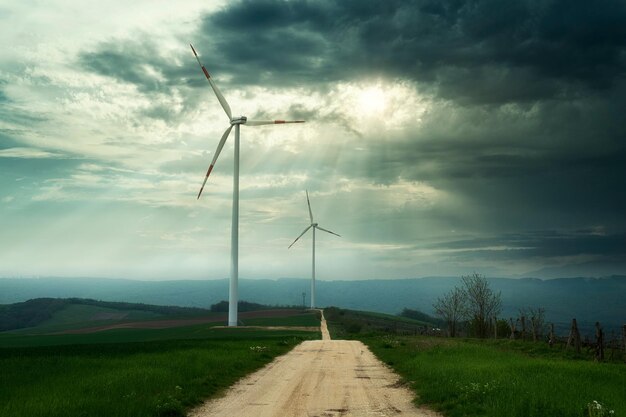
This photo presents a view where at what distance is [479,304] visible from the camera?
79.7 metres

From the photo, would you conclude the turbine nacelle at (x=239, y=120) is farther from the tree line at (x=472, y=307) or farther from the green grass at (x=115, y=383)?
the green grass at (x=115, y=383)

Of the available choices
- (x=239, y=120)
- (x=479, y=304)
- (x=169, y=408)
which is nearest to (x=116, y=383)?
(x=169, y=408)

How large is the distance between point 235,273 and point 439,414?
244 ft

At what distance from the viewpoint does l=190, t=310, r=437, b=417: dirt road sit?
2100 cm

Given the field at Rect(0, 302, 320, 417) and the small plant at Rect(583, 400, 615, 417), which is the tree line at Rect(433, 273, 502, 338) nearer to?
the field at Rect(0, 302, 320, 417)

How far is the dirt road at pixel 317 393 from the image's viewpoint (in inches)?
827

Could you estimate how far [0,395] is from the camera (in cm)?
2278

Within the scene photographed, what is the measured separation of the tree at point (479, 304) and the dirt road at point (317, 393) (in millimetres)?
43687

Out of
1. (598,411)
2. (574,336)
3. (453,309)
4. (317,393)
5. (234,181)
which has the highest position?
(234,181)

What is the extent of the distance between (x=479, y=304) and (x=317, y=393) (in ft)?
196

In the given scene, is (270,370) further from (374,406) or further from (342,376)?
(374,406)

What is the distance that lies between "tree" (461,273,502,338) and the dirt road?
43.7 metres

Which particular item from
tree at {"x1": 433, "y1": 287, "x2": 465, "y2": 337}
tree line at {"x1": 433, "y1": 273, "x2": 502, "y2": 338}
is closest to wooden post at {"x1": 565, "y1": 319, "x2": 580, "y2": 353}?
tree line at {"x1": 433, "y1": 273, "x2": 502, "y2": 338}

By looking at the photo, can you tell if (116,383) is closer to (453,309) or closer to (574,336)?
(574,336)
